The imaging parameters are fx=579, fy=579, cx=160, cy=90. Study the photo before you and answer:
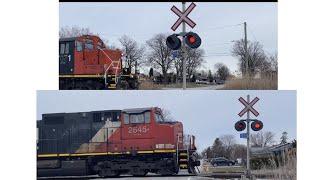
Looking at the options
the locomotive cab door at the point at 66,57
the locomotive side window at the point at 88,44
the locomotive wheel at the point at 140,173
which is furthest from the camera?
the locomotive side window at the point at 88,44

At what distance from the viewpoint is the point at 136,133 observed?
41.4 feet

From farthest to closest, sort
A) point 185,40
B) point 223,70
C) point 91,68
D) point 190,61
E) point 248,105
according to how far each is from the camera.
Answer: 1. point 91,68
2. point 223,70
3. point 190,61
4. point 185,40
5. point 248,105

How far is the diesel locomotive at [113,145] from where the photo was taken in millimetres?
12109

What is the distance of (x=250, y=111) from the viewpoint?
11727 mm

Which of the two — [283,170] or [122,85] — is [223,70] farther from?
[283,170]

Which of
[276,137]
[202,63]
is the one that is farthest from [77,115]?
[276,137]

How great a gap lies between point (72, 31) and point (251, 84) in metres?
4.11

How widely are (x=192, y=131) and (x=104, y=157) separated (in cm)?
212

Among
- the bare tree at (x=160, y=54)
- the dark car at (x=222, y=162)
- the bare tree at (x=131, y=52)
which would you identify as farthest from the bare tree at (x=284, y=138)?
the bare tree at (x=131, y=52)

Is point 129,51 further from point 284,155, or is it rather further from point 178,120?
point 284,155

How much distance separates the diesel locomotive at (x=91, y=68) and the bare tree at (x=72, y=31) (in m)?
0.14

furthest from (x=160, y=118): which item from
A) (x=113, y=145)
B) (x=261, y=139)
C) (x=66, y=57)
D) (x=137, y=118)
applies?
(x=66, y=57)

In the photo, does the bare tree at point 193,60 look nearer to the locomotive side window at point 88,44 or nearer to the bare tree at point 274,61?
the bare tree at point 274,61

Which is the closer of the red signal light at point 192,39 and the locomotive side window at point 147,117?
the red signal light at point 192,39
